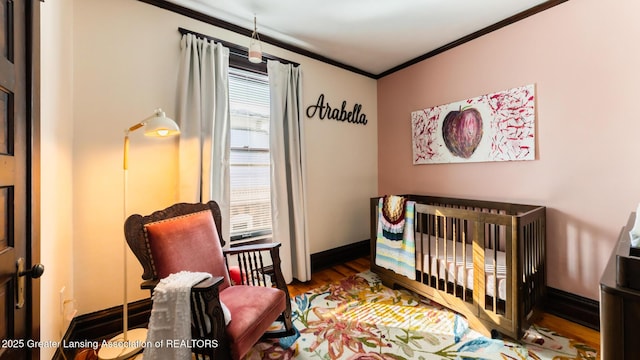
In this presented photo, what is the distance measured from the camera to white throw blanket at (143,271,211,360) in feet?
3.96

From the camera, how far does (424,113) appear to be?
9.47 ft

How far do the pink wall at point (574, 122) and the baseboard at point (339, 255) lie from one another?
142cm

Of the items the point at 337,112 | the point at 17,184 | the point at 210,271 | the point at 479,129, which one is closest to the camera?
the point at 17,184

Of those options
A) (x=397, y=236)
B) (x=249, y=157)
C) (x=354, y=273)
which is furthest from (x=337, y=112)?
(x=354, y=273)

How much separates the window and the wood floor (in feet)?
2.11

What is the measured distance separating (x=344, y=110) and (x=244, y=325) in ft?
8.27

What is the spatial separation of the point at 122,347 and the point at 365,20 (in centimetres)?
300

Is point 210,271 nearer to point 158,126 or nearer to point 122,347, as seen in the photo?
point 122,347

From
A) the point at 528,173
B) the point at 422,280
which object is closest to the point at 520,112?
the point at 528,173

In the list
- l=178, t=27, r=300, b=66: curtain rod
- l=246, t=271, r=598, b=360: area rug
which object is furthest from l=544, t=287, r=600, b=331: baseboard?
l=178, t=27, r=300, b=66: curtain rod

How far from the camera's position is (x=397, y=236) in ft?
7.48

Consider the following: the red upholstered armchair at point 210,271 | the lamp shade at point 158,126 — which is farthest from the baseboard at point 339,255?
the lamp shade at point 158,126

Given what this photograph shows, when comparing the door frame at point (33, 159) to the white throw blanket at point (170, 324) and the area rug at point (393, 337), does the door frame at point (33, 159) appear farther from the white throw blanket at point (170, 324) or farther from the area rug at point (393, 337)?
the area rug at point (393, 337)

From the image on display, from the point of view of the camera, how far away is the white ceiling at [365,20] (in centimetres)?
204
